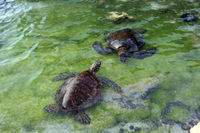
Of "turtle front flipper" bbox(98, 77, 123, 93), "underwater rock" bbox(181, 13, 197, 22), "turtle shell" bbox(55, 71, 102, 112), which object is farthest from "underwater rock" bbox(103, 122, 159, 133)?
"underwater rock" bbox(181, 13, 197, 22)

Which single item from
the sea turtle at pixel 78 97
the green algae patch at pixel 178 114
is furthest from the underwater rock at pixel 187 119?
the sea turtle at pixel 78 97

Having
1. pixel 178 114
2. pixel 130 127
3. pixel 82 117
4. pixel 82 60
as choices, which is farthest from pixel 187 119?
pixel 82 60

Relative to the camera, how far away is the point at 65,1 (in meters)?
10.4

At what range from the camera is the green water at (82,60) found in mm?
3207

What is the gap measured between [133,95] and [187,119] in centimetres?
107

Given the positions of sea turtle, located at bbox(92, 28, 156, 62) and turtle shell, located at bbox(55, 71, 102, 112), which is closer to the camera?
turtle shell, located at bbox(55, 71, 102, 112)

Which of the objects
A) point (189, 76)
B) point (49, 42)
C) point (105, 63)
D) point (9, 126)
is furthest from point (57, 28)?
point (189, 76)

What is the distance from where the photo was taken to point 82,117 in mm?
3068

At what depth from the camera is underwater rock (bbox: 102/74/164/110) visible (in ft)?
11.2

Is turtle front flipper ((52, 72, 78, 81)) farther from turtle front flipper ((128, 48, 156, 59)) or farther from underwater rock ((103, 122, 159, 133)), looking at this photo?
turtle front flipper ((128, 48, 156, 59))

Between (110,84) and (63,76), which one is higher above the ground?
(63,76)

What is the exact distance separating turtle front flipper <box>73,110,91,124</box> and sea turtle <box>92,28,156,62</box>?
207cm

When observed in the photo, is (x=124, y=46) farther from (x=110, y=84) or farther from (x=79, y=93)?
(x=79, y=93)

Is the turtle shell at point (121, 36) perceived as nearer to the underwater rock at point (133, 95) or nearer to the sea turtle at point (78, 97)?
the underwater rock at point (133, 95)
